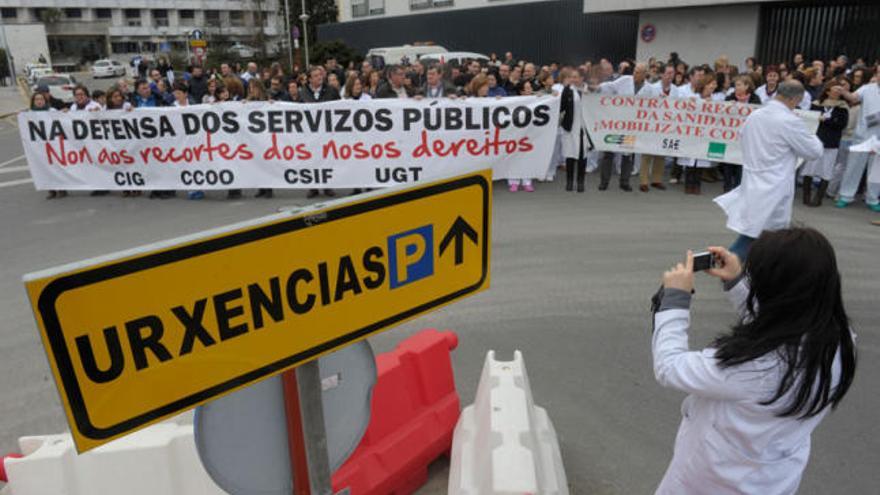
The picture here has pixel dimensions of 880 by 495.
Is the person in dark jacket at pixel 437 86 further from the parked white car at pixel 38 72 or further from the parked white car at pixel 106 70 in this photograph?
the parked white car at pixel 106 70

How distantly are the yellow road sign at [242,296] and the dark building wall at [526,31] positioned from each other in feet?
79.4

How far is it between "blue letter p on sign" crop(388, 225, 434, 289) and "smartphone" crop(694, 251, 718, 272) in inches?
40.6

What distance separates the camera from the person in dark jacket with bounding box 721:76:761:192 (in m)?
9.45

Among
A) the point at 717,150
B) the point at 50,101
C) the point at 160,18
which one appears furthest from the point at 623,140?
the point at 160,18

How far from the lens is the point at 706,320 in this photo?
5324mm

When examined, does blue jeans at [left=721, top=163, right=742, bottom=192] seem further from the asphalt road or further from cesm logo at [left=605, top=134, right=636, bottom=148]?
cesm logo at [left=605, top=134, right=636, bottom=148]

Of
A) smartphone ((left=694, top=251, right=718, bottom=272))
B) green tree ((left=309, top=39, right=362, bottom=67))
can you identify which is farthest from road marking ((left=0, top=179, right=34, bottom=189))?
green tree ((left=309, top=39, right=362, bottom=67))

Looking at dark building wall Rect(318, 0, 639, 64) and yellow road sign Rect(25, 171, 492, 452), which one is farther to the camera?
dark building wall Rect(318, 0, 639, 64)

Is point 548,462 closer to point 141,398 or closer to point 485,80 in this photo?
point 141,398

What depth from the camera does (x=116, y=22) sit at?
84.2 meters

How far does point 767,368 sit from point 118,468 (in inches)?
101

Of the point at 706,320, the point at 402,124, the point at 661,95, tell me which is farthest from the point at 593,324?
the point at 661,95

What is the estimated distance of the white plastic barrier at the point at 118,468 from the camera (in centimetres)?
282

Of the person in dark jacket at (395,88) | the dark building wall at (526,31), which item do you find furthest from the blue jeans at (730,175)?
the dark building wall at (526,31)
